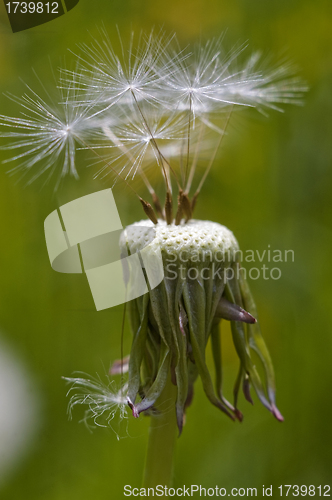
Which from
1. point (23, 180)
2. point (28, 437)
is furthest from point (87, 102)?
point (28, 437)

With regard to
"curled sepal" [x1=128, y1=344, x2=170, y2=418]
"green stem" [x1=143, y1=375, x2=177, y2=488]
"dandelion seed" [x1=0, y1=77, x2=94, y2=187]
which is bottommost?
"green stem" [x1=143, y1=375, x2=177, y2=488]

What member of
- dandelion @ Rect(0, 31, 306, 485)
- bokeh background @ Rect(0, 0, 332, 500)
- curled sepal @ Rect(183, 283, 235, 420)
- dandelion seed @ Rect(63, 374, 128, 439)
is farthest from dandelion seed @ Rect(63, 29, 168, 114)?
dandelion seed @ Rect(63, 374, 128, 439)

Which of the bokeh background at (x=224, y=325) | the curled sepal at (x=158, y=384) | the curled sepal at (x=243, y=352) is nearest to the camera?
the curled sepal at (x=158, y=384)

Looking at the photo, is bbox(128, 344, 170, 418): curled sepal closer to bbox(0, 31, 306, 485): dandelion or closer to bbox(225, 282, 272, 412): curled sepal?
bbox(0, 31, 306, 485): dandelion

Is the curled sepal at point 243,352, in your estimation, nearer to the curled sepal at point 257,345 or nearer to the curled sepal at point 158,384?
the curled sepal at point 257,345

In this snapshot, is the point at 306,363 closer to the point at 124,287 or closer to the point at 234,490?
the point at 234,490

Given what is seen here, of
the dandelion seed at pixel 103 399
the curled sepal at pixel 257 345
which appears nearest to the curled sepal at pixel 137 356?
the dandelion seed at pixel 103 399

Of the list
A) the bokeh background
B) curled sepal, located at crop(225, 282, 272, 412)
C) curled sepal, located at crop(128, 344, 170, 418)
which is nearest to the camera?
curled sepal, located at crop(128, 344, 170, 418)

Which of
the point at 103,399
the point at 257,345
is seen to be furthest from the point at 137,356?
the point at 257,345

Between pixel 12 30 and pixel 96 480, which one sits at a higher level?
pixel 12 30
